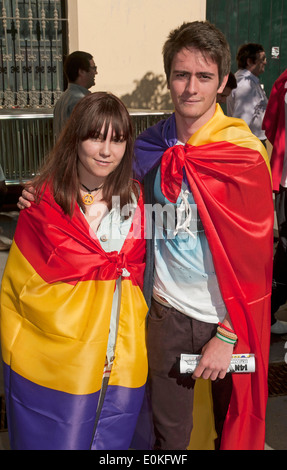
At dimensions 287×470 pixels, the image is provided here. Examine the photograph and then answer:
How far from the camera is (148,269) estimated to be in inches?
92.4

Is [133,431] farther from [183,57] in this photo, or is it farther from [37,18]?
[37,18]

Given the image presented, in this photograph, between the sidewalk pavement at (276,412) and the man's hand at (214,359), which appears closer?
the man's hand at (214,359)

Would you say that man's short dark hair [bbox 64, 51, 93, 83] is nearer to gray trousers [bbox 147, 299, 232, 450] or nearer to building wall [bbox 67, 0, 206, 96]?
building wall [bbox 67, 0, 206, 96]

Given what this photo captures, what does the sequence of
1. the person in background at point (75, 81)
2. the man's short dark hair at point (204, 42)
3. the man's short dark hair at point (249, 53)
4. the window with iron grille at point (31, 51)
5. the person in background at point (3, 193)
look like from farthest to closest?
the window with iron grille at point (31, 51), the man's short dark hair at point (249, 53), the person in background at point (3, 193), the person in background at point (75, 81), the man's short dark hair at point (204, 42)

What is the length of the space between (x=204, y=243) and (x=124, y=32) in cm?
724

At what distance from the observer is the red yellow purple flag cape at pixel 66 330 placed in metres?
2.28

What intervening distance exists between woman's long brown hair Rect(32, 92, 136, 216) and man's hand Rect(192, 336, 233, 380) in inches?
26.4

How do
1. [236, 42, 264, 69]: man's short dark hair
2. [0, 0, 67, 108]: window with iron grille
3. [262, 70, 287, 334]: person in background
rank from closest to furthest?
1. [262, 70, 287, 334]: person in background
2. [236, 42, 264, 69]: man's short dark hair
3. [0, 0, 67, 108]: window with iron grille

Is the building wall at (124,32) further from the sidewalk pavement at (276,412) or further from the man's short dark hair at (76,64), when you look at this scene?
the sidewalk pavement at (276,412)

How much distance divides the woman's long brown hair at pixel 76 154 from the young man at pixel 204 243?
0.10 metres

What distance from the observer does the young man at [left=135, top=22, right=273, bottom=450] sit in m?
2.21

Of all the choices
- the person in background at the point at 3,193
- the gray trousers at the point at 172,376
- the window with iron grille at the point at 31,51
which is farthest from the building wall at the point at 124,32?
the gray trousers at the point at 172,376

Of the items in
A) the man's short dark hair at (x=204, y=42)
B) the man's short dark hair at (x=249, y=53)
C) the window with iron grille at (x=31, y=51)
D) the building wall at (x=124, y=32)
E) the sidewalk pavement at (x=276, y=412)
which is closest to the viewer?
the man's short dark hair at (x=204, y=42)

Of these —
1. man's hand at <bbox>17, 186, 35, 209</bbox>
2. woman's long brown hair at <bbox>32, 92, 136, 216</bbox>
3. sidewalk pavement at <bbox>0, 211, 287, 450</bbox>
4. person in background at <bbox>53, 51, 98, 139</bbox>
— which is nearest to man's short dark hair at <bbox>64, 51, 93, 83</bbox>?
person in background at <bbox>53, 51, 98, 139</bbox>
